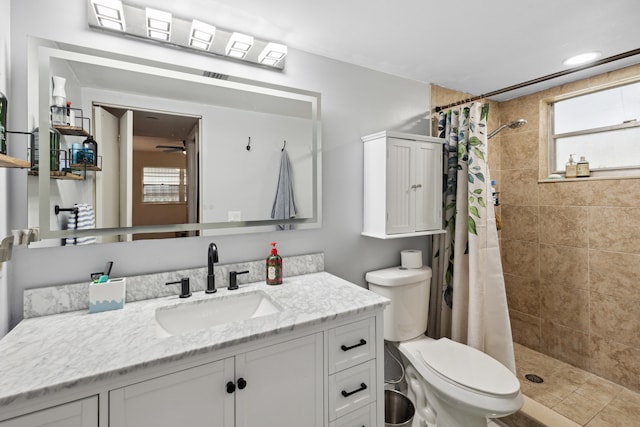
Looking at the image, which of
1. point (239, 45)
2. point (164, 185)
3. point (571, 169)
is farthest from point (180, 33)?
point (571, 169)

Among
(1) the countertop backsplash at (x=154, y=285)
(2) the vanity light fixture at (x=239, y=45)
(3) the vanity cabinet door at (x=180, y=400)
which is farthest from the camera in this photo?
(2) the vanity light fixture at (x=239, y=45)

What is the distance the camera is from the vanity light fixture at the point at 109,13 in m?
1.22

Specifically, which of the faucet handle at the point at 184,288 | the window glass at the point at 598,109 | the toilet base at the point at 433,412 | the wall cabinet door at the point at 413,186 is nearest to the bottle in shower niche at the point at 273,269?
the faucet handle at the point at 184,288

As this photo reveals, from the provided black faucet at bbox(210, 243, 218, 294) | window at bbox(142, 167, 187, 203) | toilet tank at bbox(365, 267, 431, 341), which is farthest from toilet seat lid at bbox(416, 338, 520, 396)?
window at bbox(142, 167, 187, 203)

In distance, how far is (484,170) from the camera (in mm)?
1887

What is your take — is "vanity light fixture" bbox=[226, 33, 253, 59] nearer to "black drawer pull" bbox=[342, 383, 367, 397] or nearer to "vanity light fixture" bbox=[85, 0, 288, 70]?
"vanity light fixture" bbox=[85, 0, 288, 70]

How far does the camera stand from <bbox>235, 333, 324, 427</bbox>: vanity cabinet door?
100cm

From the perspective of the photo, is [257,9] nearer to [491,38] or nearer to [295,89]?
[295,89]

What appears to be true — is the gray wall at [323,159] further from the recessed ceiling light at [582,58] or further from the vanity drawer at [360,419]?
the recessed ceiling light at [582,58]

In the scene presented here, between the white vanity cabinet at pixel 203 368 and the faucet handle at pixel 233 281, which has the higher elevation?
the faucet handle at pixel 233 281

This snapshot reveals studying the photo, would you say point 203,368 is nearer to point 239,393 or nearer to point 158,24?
point 239,393

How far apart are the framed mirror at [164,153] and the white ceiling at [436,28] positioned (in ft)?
0.94

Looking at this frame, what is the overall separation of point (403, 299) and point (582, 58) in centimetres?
191

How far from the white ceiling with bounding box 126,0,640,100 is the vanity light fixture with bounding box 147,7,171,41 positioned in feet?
0.23
